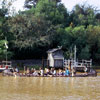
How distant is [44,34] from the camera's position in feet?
189

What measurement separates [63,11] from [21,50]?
15142 mm

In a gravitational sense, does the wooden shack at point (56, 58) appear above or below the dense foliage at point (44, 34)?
below

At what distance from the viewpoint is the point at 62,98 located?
23.6 m

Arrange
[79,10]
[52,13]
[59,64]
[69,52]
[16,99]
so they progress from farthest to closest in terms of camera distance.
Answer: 1. [79,10]
2. [52,13]
3. [69,52]
4. [59,64]
5. [16,99]

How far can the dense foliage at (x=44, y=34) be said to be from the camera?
55406 mm

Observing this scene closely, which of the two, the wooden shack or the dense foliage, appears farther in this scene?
the dense foliage

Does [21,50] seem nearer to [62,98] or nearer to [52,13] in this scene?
[52,13]

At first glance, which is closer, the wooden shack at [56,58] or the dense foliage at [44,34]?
the wooden shack at [56,58]

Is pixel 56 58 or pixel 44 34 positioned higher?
pixel 44 34

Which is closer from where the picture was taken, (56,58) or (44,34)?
(56,58)

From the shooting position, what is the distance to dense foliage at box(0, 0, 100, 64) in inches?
2181

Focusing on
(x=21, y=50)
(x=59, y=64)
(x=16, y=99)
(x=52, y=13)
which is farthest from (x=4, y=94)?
(x=52, y=13)

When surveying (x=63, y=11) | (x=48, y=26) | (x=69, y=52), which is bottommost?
(x=69, y=52)

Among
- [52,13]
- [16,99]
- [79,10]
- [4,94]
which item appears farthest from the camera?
[79,10]
